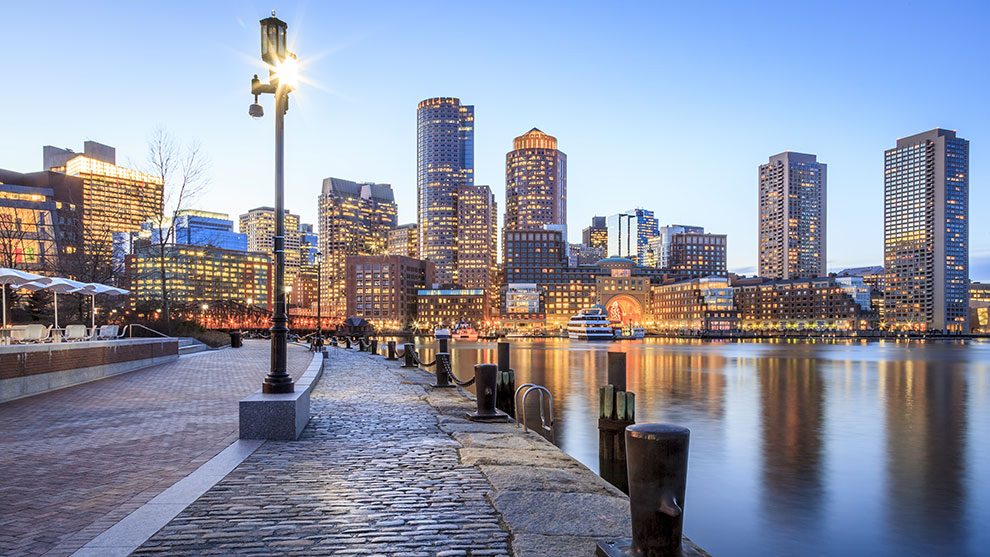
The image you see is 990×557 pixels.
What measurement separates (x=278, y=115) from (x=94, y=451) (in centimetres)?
627

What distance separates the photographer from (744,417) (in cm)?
2762

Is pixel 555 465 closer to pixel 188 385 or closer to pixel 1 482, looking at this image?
pixel 1 482

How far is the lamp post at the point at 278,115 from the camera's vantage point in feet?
35.1

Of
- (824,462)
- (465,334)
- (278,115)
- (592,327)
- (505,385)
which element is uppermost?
(278,115)

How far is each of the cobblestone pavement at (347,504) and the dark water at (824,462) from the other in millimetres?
6678

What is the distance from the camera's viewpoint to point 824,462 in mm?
18781

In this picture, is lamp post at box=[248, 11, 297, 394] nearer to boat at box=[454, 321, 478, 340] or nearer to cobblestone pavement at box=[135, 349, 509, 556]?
cobblestone pavement at box=[135, 349, 509, 556]

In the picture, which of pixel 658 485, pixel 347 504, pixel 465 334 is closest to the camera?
pixel 658 485

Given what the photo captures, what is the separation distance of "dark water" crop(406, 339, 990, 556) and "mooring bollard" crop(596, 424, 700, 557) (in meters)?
7.89

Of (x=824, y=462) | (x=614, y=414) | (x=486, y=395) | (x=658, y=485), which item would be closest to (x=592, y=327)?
(x=824, y=462)

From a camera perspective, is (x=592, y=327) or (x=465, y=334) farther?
(x=465, y=334)

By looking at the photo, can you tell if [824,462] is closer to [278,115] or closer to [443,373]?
[443,373]

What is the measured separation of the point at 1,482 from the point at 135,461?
1482 mm

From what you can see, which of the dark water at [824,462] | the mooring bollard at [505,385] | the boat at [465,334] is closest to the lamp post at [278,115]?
the dark water at [824,462]
